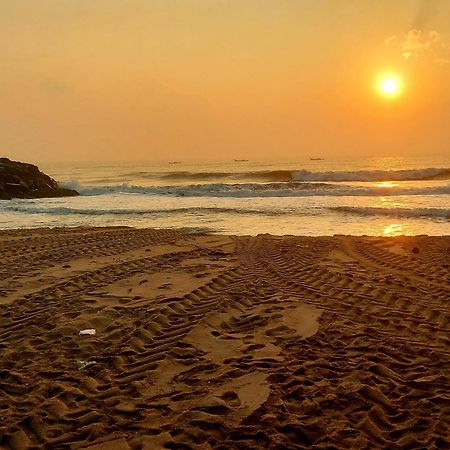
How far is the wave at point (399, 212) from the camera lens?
58.7 ft

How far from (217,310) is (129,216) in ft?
47.5

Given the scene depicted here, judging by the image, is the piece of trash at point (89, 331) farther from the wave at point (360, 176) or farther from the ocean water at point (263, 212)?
the wave at point (360, 176)

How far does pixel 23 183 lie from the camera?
29.9 metres

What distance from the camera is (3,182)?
2919cm

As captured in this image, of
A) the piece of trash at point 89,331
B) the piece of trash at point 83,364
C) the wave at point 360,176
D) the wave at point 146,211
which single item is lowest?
the piece of trash at point 83,364

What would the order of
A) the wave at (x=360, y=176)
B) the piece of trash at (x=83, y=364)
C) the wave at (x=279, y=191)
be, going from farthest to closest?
the wave at (x=360, y=176), the wave at (x=279, y=191), the piece of trash at (x=83, y=364)

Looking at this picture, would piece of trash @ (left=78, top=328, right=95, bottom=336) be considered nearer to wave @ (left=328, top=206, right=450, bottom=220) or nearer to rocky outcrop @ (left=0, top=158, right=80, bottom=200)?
wave @ (left=328, top=206, right=450, bottom=220)

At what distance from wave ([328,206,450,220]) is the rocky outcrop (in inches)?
763

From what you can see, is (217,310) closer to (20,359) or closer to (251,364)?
(251,364)

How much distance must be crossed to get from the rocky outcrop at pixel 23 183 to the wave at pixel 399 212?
63.6ft

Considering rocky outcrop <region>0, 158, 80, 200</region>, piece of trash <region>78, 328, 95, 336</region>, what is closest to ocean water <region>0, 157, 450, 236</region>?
rocky outcrop <region>0, 158, 80, 200</region>

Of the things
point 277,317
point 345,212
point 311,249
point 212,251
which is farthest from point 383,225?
point 277,317

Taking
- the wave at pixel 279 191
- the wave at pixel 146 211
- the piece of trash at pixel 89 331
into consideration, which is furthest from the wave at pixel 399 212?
the piece of trash at pixel 89 331

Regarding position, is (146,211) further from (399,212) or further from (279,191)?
(399,212)
